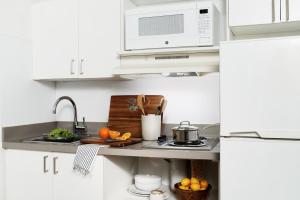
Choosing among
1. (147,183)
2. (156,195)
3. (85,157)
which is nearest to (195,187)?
(156,195)

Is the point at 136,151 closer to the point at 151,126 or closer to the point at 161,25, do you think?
the point at 151,126

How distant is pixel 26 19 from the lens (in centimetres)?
254

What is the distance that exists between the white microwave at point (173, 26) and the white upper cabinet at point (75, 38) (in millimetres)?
145

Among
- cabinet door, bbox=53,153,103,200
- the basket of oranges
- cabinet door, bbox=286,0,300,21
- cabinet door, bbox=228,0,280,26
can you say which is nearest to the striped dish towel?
cabinet door, bbox=53,153,103,200

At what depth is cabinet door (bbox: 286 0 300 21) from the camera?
190 centimetres

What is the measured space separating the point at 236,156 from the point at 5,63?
5.67 ft

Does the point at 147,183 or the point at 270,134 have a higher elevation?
the point at 270,134

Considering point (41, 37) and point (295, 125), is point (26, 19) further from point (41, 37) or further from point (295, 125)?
point (295, 125)

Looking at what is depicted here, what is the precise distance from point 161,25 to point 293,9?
0.84 metres

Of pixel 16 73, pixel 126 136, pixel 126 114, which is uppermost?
pixel 16 73

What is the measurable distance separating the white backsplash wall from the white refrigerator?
71cm

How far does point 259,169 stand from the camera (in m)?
1.64

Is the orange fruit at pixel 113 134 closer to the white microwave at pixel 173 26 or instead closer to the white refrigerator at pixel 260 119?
the white microwave at pixel 173 26

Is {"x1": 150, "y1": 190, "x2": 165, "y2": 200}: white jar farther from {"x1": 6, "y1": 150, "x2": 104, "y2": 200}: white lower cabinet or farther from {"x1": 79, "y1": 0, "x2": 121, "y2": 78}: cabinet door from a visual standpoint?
{"x1": 79, "y1": 0, "x2": 121, "y2": 78}: cabinet door
